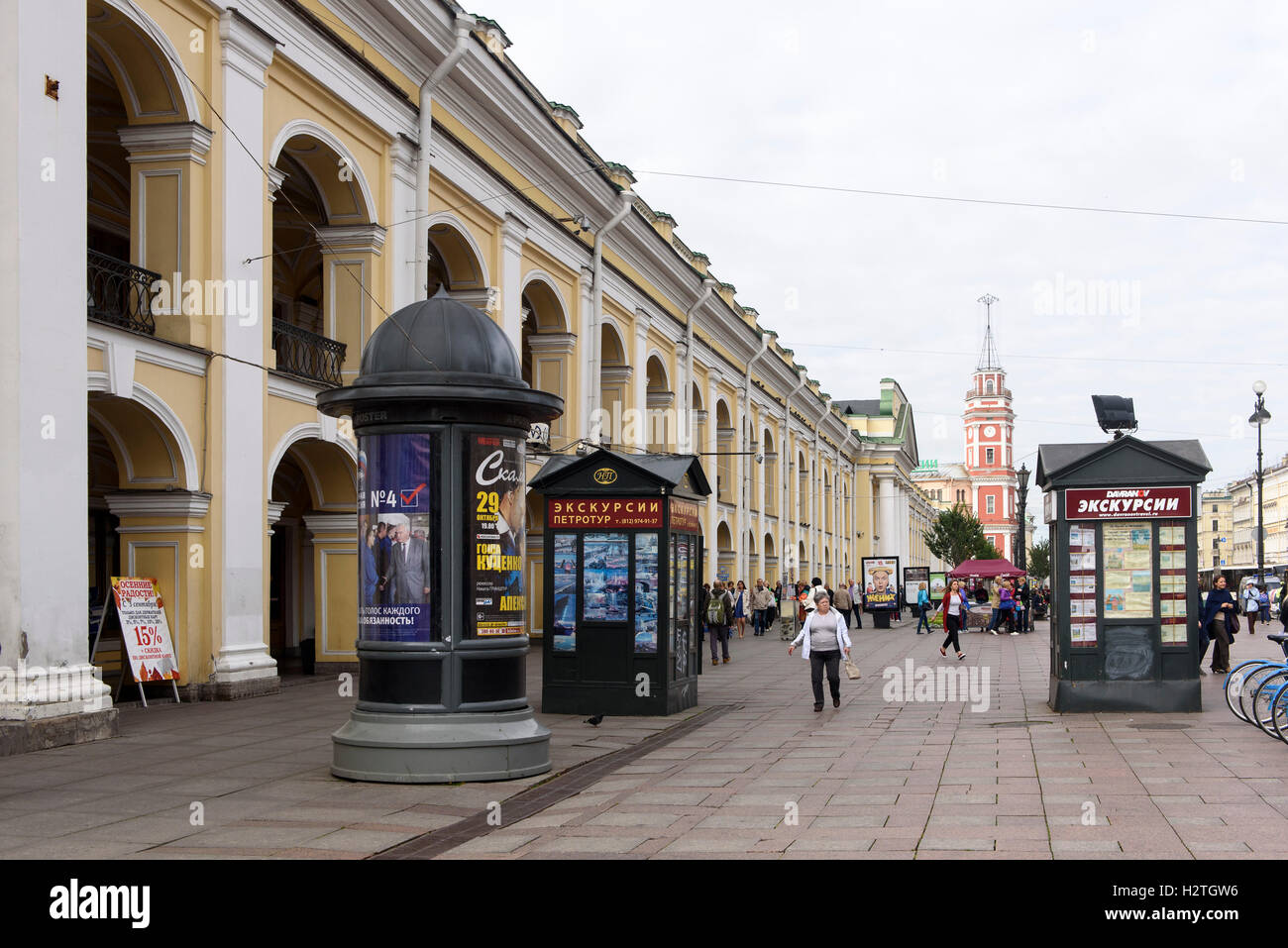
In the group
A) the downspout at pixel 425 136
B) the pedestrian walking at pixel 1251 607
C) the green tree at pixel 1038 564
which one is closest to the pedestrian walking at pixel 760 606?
the pedestrian walking at pixel 1251 607

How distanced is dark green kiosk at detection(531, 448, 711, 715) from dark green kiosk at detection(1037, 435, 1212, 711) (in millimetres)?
4342

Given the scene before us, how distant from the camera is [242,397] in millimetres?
16562

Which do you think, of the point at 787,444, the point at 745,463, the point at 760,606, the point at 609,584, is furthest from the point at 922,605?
the point at 609,584

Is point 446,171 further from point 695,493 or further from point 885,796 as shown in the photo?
point 885,796

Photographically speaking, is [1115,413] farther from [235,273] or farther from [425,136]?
[425,136]

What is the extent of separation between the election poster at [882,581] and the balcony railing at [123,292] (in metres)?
30.9

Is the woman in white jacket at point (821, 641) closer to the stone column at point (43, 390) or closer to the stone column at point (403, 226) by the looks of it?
the stone column at point (43, 390)

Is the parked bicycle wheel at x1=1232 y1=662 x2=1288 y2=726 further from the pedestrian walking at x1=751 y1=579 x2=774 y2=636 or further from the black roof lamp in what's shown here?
the pedestrian walking at x1=751 y1=579 x2=774 y2=636

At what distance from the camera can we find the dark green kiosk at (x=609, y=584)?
48.9 feet

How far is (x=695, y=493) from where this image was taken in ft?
52.9

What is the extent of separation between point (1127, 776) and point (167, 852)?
674 centimetres

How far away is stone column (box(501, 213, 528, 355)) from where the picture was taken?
25406 mm

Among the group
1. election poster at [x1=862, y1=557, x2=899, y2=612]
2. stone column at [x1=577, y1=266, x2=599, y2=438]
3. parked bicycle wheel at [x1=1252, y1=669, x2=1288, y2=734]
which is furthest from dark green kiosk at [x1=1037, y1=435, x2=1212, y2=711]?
election poster at [x1=862, y1=557, x2=899, y2=612]
